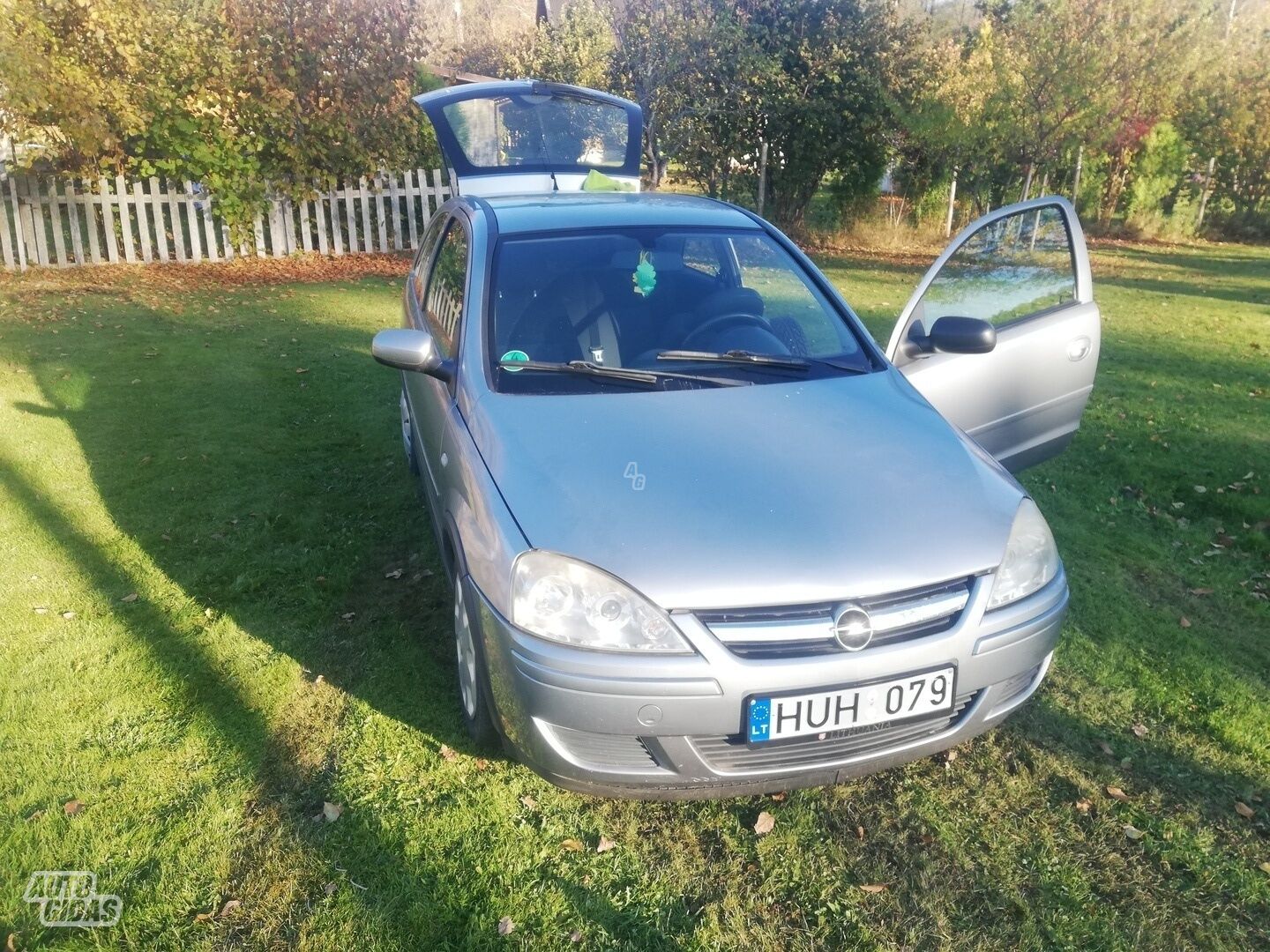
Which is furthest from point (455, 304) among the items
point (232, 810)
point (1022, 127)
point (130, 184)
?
point (1022, 127)

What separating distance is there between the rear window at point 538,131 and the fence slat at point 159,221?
8404 millimetres

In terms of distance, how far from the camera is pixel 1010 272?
14.6 feet

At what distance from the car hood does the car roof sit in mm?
1070

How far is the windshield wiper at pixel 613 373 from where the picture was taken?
3285 mm

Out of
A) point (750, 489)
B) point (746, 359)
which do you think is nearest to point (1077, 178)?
point (746, 359)

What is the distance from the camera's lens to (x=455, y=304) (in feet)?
12.5

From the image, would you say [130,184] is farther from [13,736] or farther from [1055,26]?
[1055,26]

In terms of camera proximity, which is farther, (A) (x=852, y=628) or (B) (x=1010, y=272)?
(B) (x=1010, y=272)

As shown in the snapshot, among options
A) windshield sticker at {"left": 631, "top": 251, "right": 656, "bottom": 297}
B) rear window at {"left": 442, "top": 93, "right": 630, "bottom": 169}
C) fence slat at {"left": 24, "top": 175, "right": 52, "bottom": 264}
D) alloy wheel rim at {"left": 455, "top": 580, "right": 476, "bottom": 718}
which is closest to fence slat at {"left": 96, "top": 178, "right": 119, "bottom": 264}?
fence slat at {"left": 24, "top": 175, "right": 52, "bottom": 264}

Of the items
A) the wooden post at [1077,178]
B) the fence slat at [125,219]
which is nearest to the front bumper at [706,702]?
the fence slat at [125,219]

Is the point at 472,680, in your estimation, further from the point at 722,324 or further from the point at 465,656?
the point at 722,324

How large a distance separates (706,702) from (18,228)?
1366 cm

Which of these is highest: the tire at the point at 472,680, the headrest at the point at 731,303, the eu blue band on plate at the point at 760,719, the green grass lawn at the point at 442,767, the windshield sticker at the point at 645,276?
the windshield sticker at the point at 645,276

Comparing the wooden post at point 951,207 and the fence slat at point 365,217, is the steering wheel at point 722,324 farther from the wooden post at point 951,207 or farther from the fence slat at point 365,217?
the wooden post at point 951,207
